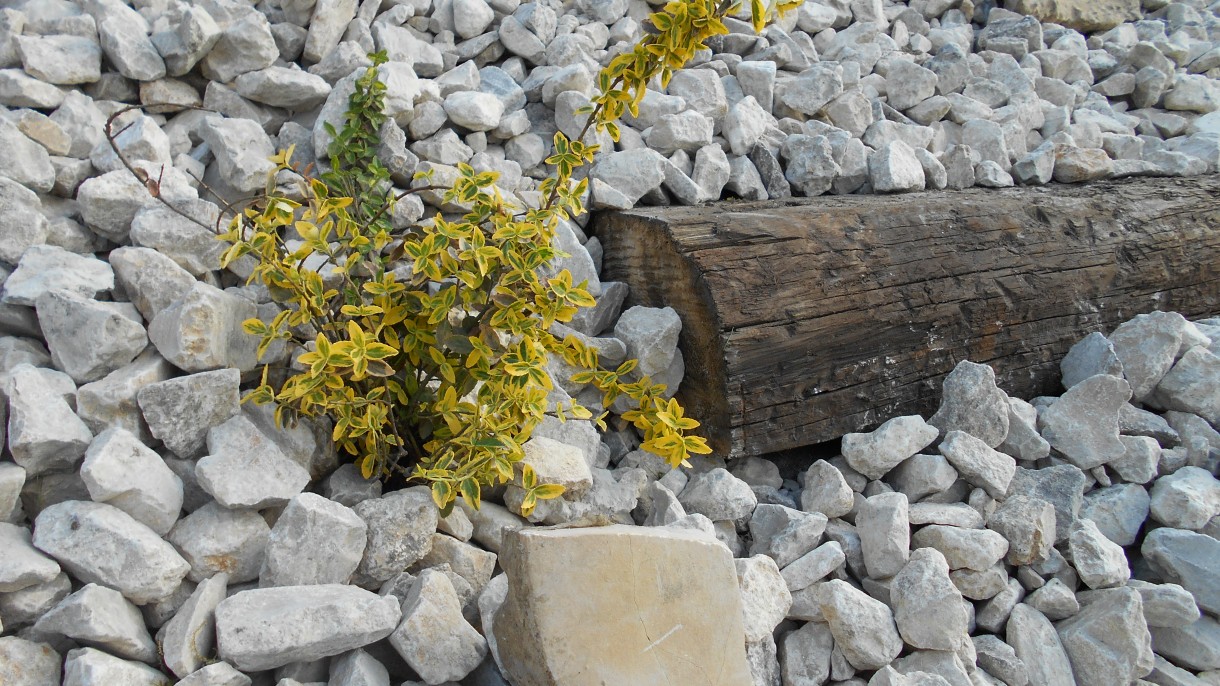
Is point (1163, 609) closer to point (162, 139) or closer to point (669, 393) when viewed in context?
point (669, 393)

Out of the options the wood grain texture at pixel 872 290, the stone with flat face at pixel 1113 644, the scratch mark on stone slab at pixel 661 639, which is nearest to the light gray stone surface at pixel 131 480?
the scratch mark on stone slab at pixel 661 639

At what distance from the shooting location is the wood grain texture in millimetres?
1791

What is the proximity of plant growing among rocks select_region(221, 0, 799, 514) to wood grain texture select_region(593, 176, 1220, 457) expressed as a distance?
0.31 meters

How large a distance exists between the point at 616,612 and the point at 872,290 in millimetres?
1058

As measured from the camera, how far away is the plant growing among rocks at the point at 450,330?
1.35 meters

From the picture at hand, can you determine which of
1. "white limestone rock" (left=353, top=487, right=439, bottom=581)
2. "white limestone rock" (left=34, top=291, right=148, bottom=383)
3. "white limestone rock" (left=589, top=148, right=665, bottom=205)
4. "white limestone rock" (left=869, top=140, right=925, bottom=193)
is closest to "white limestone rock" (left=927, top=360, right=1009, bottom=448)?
"white limestone rock" (left=869, top=140, right=925, bottom=193)

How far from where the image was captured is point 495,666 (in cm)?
132

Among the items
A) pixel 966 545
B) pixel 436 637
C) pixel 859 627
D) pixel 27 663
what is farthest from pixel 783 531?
pixel 27 663

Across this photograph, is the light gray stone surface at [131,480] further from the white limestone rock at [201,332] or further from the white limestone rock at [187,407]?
the white limestone rock at [201,332]

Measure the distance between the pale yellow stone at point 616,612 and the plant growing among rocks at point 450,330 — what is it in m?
0.21

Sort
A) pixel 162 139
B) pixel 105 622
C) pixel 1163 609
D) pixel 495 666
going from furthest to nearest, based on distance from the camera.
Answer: pixel 162 139
pixel 1163 609
pixel 495 666
pixel 105 622

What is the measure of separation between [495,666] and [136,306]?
3.03 ft

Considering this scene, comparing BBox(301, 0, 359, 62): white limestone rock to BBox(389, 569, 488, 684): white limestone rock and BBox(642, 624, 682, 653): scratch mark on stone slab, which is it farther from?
BBox(642, 624, 682, 653): scratch mark on stone slab

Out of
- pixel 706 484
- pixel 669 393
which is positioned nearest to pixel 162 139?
pixel 669 393
